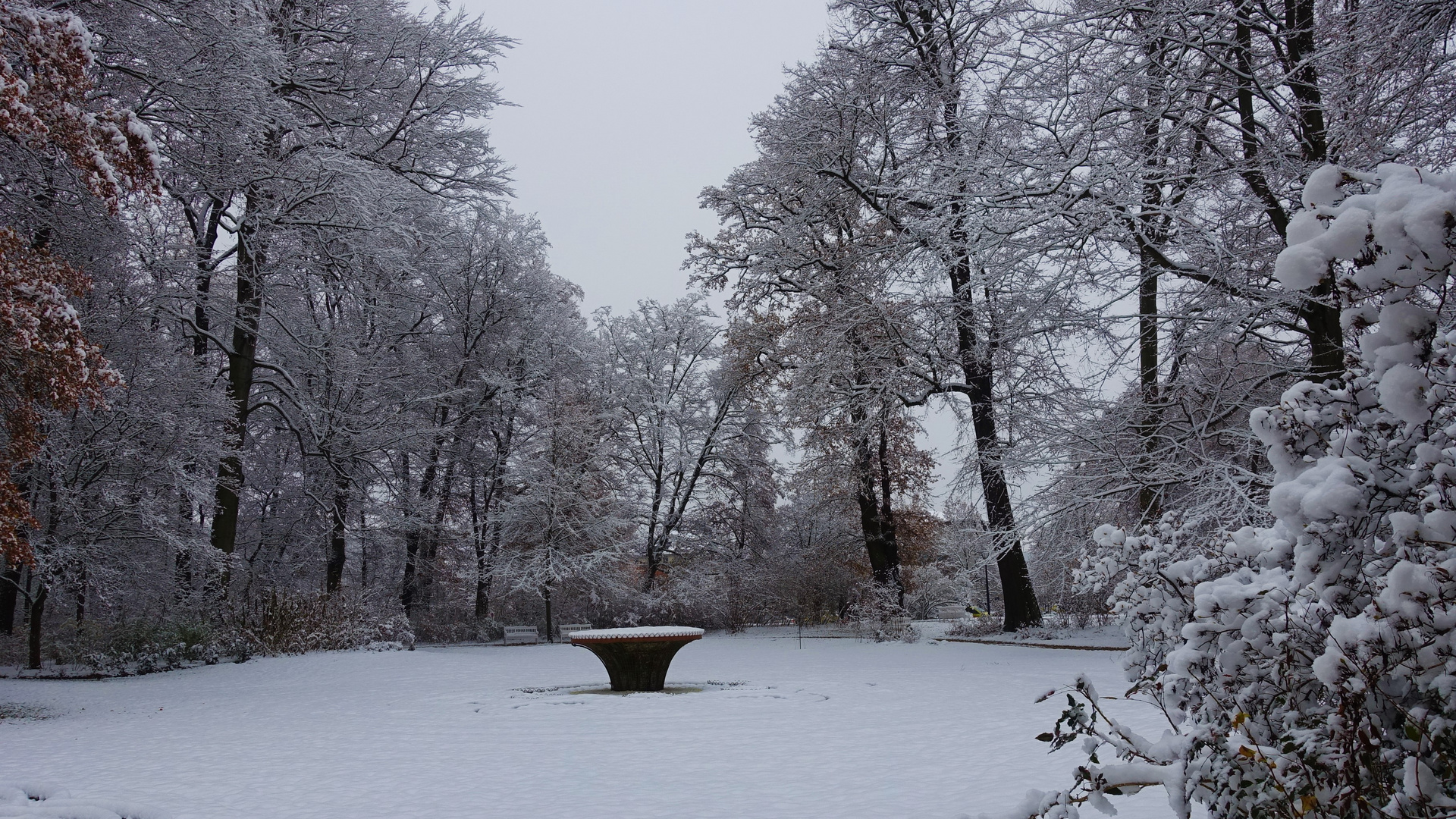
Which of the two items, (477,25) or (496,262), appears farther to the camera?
(496,262)

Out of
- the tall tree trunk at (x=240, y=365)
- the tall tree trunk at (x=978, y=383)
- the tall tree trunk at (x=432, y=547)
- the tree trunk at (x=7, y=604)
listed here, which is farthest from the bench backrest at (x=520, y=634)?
the tall tree trunk at (x=978, y=383)

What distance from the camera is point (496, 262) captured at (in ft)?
90.5

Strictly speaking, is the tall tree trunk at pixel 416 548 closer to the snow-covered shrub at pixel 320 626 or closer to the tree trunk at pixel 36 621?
the snow-covered shrub at pixel 320 626

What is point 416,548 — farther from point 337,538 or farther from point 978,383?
point 978,383

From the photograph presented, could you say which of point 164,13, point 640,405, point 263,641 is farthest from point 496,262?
point 164,13

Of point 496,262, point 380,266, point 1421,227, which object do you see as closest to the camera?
point 1421,227

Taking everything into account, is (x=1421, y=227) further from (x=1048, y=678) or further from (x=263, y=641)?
(x=263, y=641)

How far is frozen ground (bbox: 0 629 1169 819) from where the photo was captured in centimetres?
500

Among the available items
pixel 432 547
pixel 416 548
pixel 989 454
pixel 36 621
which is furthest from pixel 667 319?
pixel 36 621

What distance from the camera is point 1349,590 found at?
2520mm

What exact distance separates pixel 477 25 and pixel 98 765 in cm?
1350

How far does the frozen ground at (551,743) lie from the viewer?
197 inches

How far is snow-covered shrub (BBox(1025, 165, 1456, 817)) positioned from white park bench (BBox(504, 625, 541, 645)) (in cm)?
2198

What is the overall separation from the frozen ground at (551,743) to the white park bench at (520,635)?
31.8 feet
